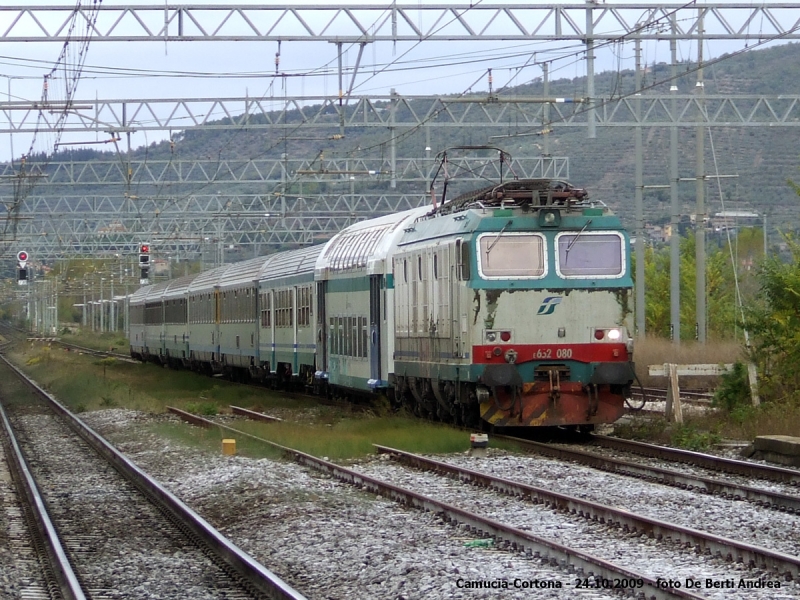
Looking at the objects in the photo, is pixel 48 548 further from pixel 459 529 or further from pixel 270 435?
pixel 270 435

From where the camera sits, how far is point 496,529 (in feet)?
35.0

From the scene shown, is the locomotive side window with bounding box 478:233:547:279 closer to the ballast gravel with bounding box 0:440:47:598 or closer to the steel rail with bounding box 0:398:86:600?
the steel rail with bounding box 0:398:86:600

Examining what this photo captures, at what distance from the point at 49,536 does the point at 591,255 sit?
9181 millimetres

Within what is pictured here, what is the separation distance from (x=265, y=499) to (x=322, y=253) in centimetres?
1531

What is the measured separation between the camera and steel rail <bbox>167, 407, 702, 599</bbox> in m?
8.51

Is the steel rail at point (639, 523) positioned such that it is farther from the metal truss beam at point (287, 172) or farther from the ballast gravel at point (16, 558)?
the metal truss beam at point (287, 172)

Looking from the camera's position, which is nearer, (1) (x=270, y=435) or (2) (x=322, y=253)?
(1) (x=270, y=435)

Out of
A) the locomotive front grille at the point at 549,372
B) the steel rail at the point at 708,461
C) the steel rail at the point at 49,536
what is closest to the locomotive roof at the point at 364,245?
the locomotive front grille at the point at 549,372

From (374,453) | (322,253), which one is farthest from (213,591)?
(322,253)

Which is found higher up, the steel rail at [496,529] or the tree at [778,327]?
the tree at [778,327]

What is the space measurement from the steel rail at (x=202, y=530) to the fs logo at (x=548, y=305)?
5668 mm

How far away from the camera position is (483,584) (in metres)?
8.95

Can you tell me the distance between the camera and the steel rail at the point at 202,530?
9016mm

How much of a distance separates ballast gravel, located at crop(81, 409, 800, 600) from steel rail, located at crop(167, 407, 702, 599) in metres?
0.12
